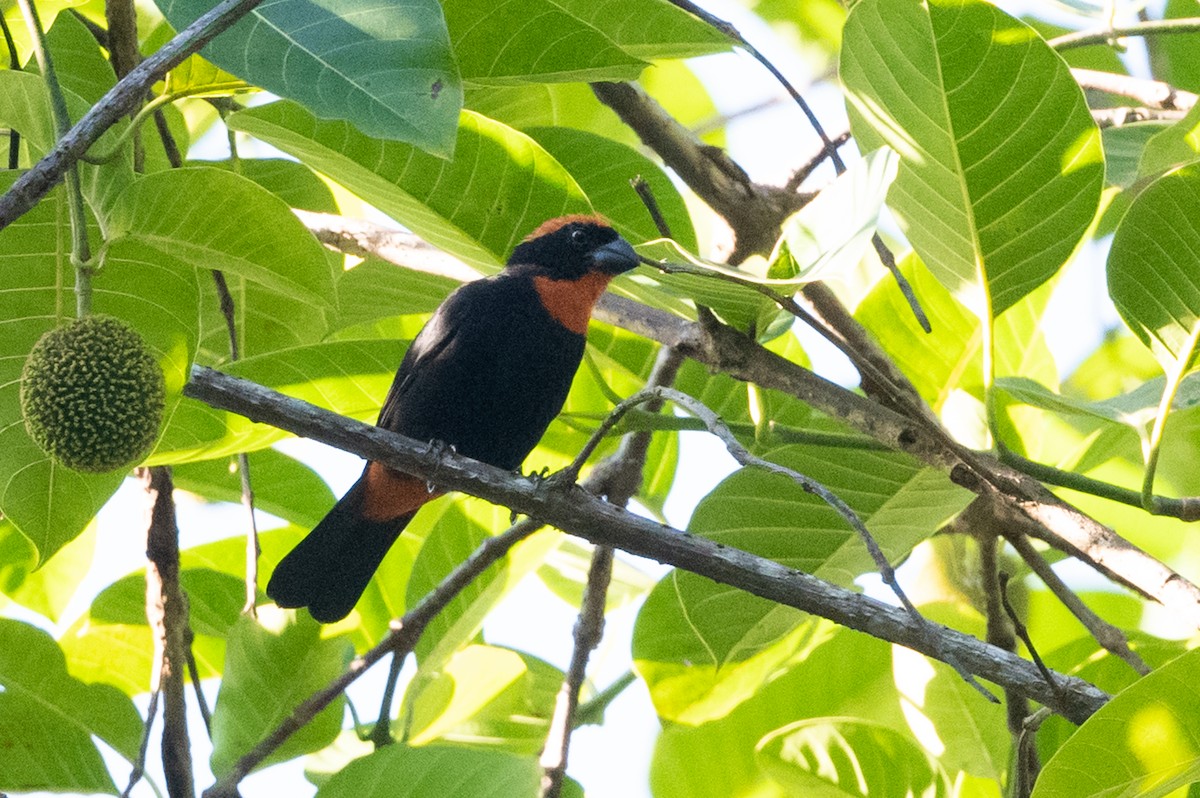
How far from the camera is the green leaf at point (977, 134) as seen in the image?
231 cm

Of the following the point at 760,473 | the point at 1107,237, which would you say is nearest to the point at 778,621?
the point at 760,473

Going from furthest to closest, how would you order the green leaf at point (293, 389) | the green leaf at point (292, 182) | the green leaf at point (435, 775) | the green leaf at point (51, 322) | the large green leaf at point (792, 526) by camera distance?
the green leaf at point (292, 182), the large green leaf at point (792, 526), the green leaf at point (293, 389), the green leaf at point (435, 775), the green leaf at point (51, 322)

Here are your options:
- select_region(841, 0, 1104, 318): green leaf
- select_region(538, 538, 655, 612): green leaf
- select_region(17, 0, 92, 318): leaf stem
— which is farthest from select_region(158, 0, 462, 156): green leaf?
select_region(538, 538, 655, 612): green leaf

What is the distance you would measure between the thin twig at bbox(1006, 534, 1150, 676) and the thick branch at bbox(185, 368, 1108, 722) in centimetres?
41

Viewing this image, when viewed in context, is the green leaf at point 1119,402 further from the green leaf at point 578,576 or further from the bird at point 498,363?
the green leaf at point 578,576

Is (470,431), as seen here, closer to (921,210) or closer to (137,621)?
(137,621)

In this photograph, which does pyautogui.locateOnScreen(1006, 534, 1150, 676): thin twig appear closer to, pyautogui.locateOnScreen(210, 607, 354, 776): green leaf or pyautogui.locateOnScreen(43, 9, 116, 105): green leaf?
pyautogui.locateOnScreen(210, 607, 354, 776): green leaf

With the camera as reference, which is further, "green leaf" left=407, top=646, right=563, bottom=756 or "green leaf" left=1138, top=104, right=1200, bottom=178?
"green leaf" left=407, top=646, right=563, bottom=756

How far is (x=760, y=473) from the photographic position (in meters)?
2.97

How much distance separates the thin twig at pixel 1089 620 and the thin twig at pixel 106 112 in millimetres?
2074

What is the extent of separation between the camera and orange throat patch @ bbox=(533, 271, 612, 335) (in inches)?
160

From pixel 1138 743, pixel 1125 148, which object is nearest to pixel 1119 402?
pixel 1138 743

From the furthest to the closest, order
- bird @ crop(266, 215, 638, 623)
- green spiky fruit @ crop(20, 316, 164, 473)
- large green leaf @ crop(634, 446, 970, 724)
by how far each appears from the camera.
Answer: bird @ crop(266, 215, 638, 623), large green leaf @ crop(634, 446, 970, 724), green spiky fruit @ crop(20, 316, 164, 473)

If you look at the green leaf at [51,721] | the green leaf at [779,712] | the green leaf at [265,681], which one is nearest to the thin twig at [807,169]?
the green leaf at [779,712]
